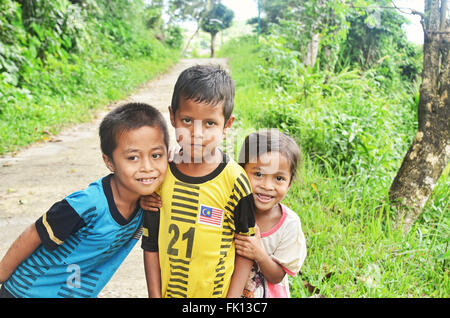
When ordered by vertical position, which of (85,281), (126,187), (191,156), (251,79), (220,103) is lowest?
(251,79)

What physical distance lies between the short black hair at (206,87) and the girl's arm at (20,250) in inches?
27.1

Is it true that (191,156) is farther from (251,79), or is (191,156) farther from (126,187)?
(251,79)

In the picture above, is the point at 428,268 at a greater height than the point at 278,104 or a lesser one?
lesser

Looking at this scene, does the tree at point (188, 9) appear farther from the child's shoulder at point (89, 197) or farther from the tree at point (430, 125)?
the child's shoulder at point (89, 197)

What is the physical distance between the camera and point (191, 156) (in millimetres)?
1409

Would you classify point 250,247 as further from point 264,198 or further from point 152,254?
point 152,254

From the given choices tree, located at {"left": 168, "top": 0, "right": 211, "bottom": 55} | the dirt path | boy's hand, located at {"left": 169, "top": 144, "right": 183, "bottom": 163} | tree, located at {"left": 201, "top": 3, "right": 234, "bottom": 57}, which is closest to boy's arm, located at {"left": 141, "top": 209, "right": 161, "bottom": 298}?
boy's hand, located at {"left": 169, "top": 144, "right": 183, "bottom": 163}

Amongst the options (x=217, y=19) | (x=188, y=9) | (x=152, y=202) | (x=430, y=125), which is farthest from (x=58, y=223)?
(x=217, y=19)

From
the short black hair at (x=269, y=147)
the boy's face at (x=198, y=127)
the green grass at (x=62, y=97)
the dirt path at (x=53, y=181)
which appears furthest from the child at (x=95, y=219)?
the green grass at (x=62, y=97)

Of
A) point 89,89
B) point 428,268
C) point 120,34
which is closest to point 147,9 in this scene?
point 120,34

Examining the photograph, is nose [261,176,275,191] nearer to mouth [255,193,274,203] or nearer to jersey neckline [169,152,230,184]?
mouth [255,193,274,203]

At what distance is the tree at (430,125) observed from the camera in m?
2.69

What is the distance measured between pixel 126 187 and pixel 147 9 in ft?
52.5
